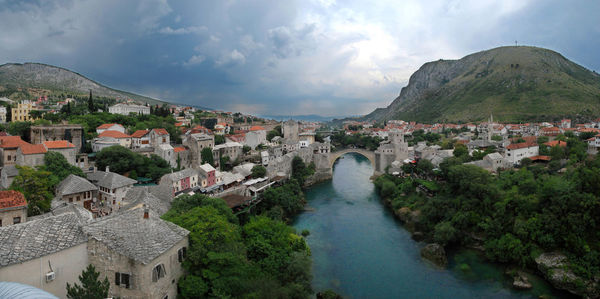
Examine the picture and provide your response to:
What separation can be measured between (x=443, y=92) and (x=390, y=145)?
254 feet

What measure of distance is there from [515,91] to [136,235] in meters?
81.8

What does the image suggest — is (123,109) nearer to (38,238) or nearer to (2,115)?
(2,115)

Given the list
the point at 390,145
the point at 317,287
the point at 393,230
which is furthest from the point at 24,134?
the point at 390,145

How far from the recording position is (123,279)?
700 centimetres

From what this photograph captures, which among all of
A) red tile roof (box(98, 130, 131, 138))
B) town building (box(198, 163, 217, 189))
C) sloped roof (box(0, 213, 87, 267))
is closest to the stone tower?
red tile roof (box(98, 130, 131, 138))

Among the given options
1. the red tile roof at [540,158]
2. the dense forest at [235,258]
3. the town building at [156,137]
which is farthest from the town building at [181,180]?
the red tile roof at [540,158]

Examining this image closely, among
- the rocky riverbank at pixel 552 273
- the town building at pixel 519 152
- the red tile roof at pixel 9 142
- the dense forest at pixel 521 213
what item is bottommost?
the rocky riverbank at pixel 552 273

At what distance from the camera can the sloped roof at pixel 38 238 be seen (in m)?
6.14

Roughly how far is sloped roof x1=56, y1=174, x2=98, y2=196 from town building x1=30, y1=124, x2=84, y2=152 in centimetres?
789

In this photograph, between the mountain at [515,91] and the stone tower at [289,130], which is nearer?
the stone tower at [289,130]

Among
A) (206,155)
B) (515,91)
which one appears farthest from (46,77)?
(515,91)

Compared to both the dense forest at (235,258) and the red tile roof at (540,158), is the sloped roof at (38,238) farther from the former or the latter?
the red tile roof at (540,158)

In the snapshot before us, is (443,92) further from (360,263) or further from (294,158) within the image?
(360,263)

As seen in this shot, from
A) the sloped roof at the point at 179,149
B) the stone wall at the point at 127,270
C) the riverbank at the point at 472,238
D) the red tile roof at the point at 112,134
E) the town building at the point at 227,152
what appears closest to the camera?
the stone wall at the point at 127,270
